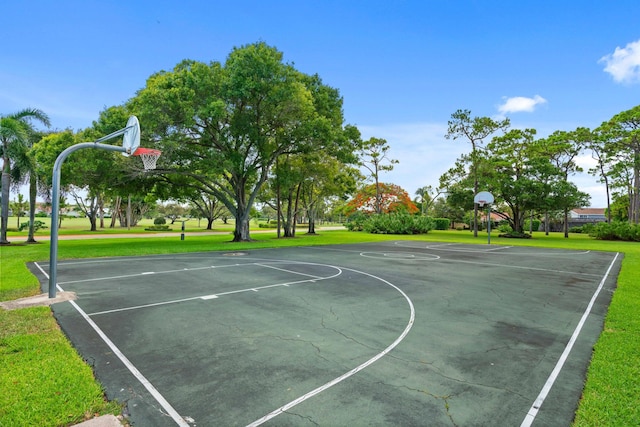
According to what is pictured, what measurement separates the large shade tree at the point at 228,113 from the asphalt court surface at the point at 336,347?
33.8 feet

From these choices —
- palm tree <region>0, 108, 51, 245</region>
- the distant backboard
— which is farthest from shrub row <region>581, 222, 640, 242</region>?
palm tree <region>0, 108, 51, 245</region>

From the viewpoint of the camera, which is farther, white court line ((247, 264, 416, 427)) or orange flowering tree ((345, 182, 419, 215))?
orange flowering tree ((345, 182, 419, 215))

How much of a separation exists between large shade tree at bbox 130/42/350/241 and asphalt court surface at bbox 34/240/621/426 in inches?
405

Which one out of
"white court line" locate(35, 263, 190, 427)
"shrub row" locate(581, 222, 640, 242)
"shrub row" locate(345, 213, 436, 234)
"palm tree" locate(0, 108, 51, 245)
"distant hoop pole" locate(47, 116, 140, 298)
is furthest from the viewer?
"shrub row" locate(345, 213, 436, 234)

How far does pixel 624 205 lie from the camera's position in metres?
45.1

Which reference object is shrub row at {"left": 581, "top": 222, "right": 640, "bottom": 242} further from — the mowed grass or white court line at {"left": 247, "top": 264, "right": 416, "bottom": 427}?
white court line at {"left": 247, "top": 264, "right": 416, "bottom": 427}

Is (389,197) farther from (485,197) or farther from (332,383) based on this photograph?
(332,383)

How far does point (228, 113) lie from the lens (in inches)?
781

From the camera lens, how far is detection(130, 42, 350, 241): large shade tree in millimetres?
17062

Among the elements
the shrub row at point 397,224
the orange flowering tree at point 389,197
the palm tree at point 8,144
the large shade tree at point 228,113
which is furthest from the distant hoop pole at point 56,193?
the orange flowering tree at point 389,197

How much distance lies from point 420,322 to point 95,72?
17206mm

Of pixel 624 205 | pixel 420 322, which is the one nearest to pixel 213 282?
pixel 420 322

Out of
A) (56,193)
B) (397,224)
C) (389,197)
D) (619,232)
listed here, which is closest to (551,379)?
(56,193)

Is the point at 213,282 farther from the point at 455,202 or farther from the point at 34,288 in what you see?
the point at 455,202
